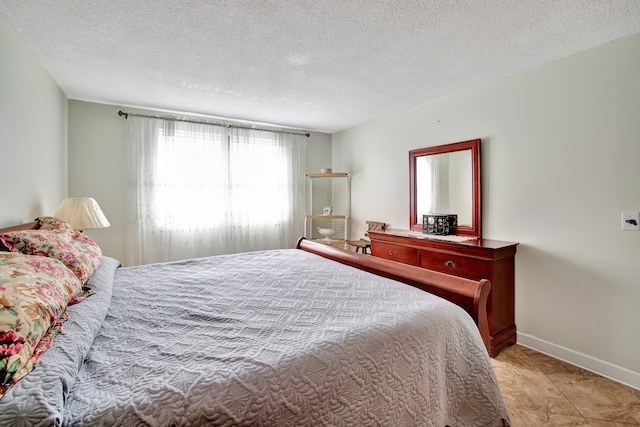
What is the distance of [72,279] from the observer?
1.23m

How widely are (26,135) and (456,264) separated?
11.5 ft

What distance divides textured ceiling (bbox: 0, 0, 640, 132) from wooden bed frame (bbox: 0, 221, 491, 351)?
133 centimetres

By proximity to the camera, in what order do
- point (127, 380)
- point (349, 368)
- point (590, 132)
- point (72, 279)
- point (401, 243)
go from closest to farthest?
point (127, 380), point (349, 368), point (72, 279), point (590, 132), point (401, 243)

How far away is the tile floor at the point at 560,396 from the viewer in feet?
5.53

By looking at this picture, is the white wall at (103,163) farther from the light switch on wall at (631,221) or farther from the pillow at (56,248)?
the light switch on wall at (631,221)

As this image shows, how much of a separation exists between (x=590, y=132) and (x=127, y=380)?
3.07 metres

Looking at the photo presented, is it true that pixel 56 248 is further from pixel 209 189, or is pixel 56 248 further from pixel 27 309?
pixel 209 189

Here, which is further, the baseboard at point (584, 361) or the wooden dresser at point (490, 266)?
the wooden dresser at point (490, 266)

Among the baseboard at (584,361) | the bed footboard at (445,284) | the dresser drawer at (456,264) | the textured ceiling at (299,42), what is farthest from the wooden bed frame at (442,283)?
the textured ceiling at (299,42)

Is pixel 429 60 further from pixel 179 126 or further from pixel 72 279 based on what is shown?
pixel 179 126

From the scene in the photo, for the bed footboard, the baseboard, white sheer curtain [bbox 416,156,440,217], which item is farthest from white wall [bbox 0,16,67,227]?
the baseboard

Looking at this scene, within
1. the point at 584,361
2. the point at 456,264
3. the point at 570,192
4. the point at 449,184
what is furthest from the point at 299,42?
the point at 584,361

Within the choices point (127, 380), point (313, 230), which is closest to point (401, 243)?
point (313, 230)

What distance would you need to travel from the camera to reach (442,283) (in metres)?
1.64
